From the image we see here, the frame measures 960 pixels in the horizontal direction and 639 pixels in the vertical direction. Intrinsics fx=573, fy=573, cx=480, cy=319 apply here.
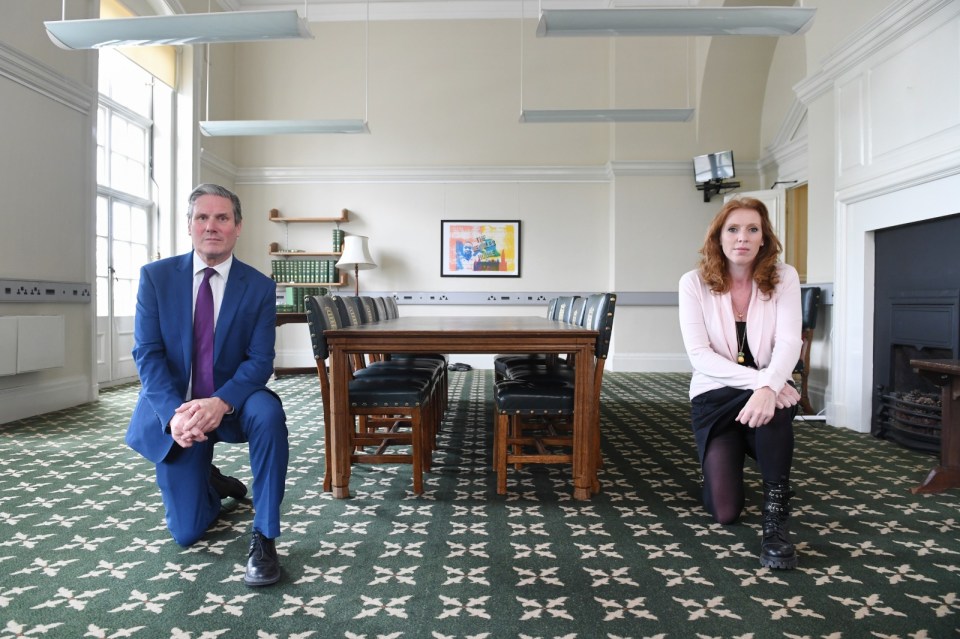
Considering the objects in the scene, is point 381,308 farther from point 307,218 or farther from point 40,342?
point 307,218

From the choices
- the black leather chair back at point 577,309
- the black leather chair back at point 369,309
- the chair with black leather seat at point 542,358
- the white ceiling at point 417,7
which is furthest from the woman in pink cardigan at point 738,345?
the white ceiling at point 417,7

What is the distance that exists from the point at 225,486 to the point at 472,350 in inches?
46.3

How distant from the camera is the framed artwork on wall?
24.5ft

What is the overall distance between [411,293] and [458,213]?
1216 mm

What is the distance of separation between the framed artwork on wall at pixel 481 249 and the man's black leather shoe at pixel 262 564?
19.2 feet

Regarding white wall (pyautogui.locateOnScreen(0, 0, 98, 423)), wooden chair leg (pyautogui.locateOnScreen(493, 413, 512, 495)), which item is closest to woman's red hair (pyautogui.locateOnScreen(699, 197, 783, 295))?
wooden chair leg (pyautogui.locateOnScreen(493, 413, 512, 495))

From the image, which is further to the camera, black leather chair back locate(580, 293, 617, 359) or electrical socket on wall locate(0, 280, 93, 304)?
electrical socket on wall locate(0, 280, 93, 304)

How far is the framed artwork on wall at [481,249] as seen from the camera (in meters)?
7.46

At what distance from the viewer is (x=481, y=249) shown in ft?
24.5

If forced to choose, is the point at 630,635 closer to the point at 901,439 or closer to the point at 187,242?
the point at 901,439

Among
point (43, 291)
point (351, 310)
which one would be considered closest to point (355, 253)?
point (43, 291)

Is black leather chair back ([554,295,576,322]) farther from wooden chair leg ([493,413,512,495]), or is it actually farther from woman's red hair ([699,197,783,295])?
woman's red hair ([699,197,783,295])

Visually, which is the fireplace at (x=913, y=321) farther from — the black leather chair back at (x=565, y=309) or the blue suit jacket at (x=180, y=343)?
the blue suit jacket at (x=180, y=343)

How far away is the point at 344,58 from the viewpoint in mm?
7508
